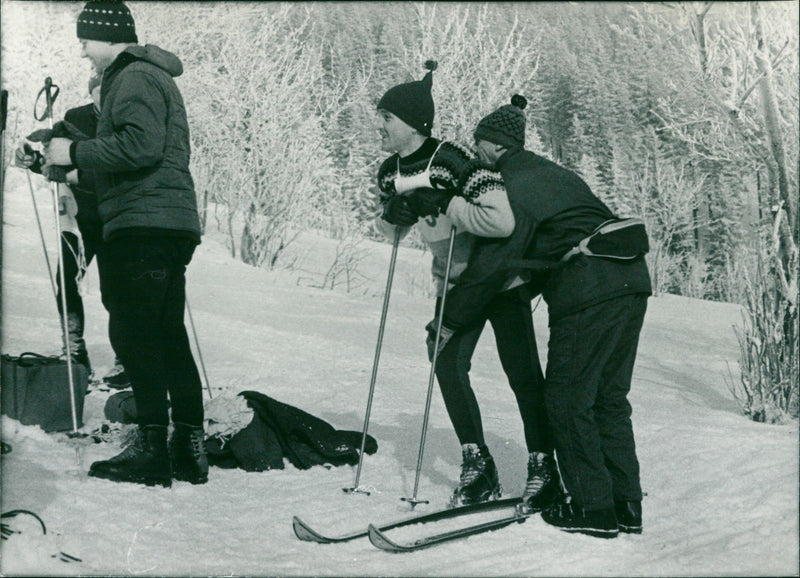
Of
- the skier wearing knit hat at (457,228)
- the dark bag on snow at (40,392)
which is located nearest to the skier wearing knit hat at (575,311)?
the skier wearing knit hat at (457,228)

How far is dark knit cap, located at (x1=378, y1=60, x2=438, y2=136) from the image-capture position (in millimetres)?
3520

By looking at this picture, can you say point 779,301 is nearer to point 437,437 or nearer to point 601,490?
point 437,437

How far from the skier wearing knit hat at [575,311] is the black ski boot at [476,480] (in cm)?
35

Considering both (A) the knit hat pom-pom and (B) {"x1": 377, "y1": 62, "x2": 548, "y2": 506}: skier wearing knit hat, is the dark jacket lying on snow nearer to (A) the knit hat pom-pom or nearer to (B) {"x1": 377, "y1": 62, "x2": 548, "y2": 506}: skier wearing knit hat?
(B) {"x1": 377, "y1": 62, "x2": 548, "y2": 506}: skier wearing knit hat

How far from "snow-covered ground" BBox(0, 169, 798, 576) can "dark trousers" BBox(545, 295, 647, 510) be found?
8.2 inches

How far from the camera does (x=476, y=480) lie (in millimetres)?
3686

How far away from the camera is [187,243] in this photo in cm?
378

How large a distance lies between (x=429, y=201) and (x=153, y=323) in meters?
1.20

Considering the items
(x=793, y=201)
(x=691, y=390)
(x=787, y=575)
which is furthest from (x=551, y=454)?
(x=691, y=390)

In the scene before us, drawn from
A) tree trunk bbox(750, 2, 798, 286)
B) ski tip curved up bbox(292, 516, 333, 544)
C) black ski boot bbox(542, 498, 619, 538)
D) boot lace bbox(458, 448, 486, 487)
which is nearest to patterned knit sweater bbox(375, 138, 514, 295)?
boot lace bbox(458, 448, 486, 487)

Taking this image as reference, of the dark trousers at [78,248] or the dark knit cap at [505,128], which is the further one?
the dark trousers at [78,248]

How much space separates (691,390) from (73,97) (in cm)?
1533

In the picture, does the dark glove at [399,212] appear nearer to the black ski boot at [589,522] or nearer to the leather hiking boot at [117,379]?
the black ski boot at [589,522]

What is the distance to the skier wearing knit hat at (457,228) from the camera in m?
3.47
